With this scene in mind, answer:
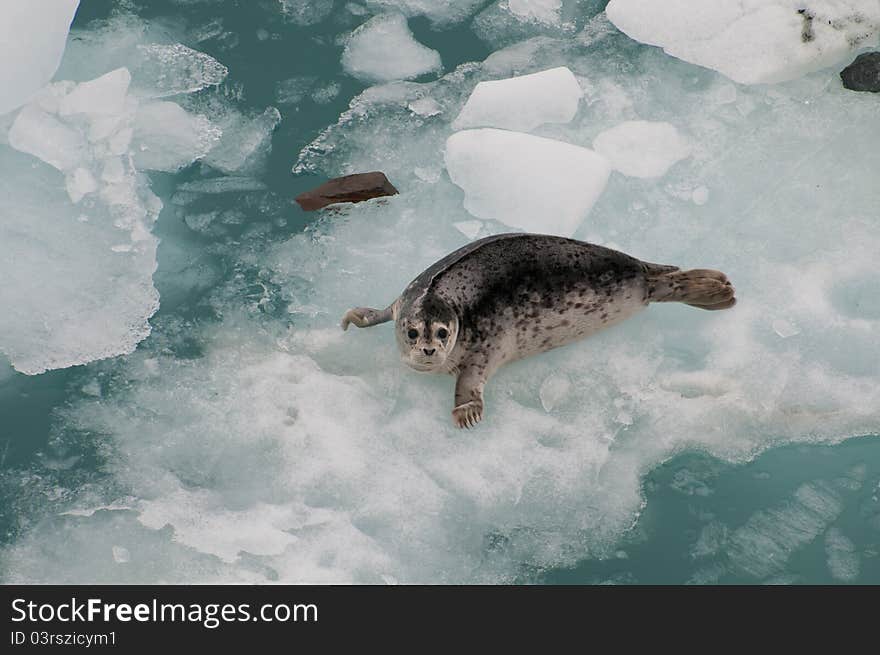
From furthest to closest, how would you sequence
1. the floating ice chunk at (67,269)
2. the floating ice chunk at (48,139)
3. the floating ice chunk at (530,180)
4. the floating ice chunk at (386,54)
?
the floating ice chunk at (386,54) < the floating ice chunk at (48,139) < the floating ice chunk at (530,180) < the floating ice chunk at (67,269)

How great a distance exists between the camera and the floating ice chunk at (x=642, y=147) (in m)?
4.58

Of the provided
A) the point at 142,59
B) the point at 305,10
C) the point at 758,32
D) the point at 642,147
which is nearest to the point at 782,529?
the point at 642,147

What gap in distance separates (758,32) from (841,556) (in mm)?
2560

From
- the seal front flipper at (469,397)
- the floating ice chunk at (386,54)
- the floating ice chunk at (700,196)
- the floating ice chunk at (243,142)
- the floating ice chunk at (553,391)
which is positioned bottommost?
the floating ice chunk at (553,391)

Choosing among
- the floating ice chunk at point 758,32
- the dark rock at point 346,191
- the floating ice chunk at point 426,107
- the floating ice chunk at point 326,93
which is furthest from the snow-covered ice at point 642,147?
the floating ice chunk at point 326,93

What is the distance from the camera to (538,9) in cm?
527

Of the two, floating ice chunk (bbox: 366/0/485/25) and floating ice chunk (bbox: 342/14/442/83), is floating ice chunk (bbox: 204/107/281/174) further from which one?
floating ice chunk (bbox: 366/0/485/25)

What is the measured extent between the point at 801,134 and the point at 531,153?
1244 millimetres

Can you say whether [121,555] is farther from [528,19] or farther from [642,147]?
[528,19]

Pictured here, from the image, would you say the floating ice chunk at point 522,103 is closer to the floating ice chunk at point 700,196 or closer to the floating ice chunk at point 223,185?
the floating ice chunk at point 700,196

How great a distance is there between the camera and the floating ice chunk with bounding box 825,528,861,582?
3472 mm

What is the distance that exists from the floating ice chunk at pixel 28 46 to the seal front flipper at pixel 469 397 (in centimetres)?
236

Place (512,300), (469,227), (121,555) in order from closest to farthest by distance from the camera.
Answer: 1. (121,555)
2. (512,300)
3. (469,227)

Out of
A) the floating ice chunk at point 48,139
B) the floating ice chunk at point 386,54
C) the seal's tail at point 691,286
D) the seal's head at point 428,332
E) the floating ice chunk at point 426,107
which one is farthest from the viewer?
the floating ice chunk at point 386,54
